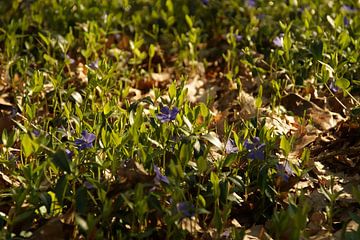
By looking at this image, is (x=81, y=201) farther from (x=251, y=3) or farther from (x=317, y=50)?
(x=251, y=3)

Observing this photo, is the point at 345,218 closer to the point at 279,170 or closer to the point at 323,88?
the point at 279,170

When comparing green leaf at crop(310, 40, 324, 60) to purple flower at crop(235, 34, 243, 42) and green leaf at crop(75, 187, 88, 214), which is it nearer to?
purple flower at crop(235, 34, 243, 42)

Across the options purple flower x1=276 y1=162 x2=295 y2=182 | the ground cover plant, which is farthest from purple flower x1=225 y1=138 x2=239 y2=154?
purple flower x1=276 y1=162 x2=295 y2=182

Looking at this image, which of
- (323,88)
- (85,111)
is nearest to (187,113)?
(85,111)

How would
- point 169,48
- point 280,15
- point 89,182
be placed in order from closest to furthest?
1. point 89,182
2. point 169,48
3. point 280,15

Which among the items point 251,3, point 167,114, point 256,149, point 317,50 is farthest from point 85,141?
point 251,3

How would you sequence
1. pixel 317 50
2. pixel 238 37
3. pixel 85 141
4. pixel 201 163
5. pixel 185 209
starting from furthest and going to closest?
1. pixel 238 37
2. pixel 317 50
3. pixel 85 141
4. pixel 201 163
5. pixel 185 209
